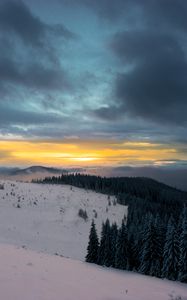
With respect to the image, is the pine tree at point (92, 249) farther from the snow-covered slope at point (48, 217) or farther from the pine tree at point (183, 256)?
the pine tree at point (183, 256)

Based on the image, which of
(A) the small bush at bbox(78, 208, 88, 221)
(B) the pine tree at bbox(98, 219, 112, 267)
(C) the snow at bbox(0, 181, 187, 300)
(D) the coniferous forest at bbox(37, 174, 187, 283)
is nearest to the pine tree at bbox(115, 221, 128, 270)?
(D) the coniferous forest at bbox(37, 174, 187, 283)

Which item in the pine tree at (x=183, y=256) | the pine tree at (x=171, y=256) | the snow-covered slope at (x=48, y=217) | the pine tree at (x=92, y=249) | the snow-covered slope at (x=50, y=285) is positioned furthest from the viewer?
the snow-covered slope at (x=48, y=217)

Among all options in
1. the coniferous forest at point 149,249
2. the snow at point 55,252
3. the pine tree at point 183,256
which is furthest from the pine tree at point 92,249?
the pine tree at point 183,256

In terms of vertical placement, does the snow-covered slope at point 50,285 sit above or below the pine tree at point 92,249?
above

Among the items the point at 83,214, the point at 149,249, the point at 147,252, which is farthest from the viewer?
the point at 83,214

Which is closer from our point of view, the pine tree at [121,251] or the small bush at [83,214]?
the pine tree at [121,251]

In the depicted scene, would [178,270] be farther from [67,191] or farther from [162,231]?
[67,191]

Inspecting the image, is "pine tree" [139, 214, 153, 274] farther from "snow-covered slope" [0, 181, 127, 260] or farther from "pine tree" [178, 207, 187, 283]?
"snow-covered slope" [0, 181, 127, 260]

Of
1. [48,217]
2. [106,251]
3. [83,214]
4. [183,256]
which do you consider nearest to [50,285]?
[183,256]

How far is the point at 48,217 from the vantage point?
7969cm

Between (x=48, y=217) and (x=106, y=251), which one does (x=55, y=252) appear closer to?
(x=106, y=251)

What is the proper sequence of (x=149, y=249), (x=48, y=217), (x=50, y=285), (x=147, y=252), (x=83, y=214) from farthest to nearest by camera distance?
(x=83, y=214)
(x=48, y=217)
(x=147, y=252)
(x=149, y=249)
(x=50, y=285)

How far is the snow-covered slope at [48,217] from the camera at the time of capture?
62653 millimetres

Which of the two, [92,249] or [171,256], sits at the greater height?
[171,256]
